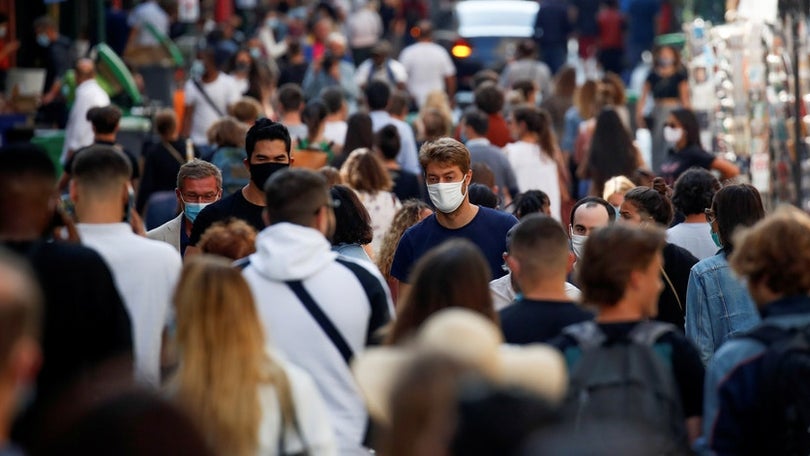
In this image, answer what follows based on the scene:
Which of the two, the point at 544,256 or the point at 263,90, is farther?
the point at 263,90

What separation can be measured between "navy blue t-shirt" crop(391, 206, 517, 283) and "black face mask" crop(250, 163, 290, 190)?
776mm

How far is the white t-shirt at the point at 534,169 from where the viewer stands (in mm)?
13406

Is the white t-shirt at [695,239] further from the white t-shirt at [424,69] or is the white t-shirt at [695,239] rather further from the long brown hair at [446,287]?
the white t-shirt at [424,69]

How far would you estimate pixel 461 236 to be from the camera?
8.68 meters

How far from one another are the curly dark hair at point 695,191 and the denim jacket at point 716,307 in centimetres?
125

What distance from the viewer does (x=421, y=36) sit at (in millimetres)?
21562

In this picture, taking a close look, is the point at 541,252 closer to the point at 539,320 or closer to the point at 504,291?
the point at 539,320

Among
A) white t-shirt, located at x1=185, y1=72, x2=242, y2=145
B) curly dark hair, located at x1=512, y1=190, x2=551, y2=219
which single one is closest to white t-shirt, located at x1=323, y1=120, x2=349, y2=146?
white t-shirt, located at x1=185, y1=72, x2=242, y2=145

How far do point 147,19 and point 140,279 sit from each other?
1736 centimetres

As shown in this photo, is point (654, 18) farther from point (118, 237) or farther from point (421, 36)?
point (118, 237)

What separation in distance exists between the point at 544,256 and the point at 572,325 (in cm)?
35

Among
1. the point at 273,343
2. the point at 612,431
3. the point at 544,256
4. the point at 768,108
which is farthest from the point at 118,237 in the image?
the point at 768,108

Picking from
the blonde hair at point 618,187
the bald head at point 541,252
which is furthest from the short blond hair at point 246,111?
the bald head at point 541,252

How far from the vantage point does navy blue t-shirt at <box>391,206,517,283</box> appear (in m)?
8.59
